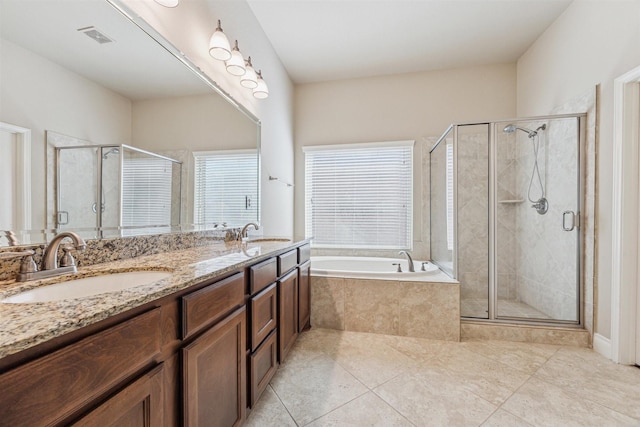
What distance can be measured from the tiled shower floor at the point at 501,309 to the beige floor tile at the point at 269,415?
1.72 m

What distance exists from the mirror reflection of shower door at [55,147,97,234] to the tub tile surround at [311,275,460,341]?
173 cm

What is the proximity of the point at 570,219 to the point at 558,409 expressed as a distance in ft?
4.85

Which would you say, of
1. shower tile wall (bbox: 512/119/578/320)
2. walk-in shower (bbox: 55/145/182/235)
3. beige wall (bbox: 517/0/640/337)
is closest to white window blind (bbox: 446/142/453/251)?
shower tile wall (bbox: 512/119/578/320)

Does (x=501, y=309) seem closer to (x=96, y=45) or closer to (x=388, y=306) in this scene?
(x=388, y=306)

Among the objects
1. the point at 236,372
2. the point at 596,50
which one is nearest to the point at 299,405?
the point at 236,372

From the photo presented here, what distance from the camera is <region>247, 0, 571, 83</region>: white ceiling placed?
235 centimetres

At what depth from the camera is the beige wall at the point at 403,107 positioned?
3.19 meters

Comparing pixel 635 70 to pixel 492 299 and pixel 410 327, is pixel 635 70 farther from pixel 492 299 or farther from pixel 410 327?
pixel 410 327

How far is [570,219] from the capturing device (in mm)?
2254

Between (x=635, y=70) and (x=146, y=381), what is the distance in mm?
2912

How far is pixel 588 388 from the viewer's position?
5.28ft

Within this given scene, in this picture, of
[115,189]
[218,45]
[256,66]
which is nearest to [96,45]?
[115,189]

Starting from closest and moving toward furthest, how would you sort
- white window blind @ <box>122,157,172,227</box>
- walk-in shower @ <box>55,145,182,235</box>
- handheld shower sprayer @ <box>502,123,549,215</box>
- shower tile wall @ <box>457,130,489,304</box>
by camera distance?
walk-in shower @ <box>55,145,182,235</box>
white window blind @ <box>122,157,172,227</box>
shower tile wall @ <box>457,130,489,304</box>
handheld shower sprayer @ <box>502,123,549,215</box>

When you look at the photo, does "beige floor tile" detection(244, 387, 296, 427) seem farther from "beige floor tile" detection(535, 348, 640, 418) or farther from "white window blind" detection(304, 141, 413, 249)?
"white window blind" detection(304, 141, 413, 249)
